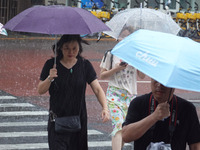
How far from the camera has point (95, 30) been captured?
16.6 feet

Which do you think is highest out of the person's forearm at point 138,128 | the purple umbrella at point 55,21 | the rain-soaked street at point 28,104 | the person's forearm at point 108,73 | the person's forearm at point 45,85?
the purple umbrella at point 55,21

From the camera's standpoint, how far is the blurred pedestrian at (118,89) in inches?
261

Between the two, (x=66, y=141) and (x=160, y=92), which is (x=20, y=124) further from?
(x=160, y=92)

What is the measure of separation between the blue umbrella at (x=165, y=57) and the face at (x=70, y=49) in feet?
5.21

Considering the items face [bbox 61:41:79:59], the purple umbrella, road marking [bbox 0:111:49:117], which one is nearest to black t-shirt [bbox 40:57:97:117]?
face [bbox 61:41:79:59]

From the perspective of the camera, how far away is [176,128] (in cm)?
363

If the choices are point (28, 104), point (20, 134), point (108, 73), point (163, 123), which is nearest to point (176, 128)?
point (163, 123)

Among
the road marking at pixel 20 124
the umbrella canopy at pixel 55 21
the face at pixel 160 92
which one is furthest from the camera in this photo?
the road marking at pixel 20 124

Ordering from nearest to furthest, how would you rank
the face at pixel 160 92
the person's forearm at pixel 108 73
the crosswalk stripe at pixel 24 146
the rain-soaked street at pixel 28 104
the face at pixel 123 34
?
the face at pixel 160 92
the person's forearm at pixel 108 73
the face at pixel 123 34
the crosswalk stripe at pixel 24 146
the rain-soaked street at pixel 28 104

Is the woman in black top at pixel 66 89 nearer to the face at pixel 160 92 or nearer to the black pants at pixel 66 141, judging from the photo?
the black pants at pixel 66 141

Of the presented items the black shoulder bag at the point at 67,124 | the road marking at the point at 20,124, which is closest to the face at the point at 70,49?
the black shoulder bag at the point at 67,124

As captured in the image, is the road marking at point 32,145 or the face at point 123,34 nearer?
the face at point 123,34

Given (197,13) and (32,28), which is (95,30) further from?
(197,13)

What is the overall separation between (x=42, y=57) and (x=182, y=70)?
15791 millimetres
